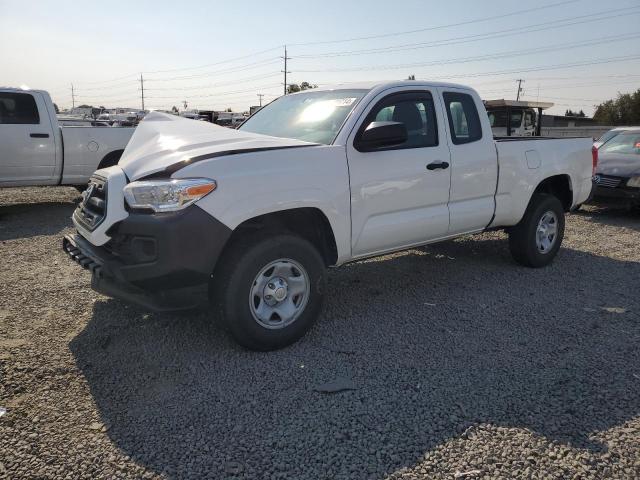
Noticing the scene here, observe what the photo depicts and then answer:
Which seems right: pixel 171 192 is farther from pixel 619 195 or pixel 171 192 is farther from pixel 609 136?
pixel 609 136

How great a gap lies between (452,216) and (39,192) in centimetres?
1040

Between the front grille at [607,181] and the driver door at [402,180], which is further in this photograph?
the front grille at [607,181]

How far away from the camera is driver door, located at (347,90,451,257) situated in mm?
3939

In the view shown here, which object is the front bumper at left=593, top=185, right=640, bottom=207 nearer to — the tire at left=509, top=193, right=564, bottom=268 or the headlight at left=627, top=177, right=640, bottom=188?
the headlight at left=627, top=177, right=640, bottom=188

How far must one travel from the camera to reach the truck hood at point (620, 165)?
8875mm

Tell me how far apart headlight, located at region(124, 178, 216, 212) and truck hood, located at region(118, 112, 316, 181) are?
0.45ft

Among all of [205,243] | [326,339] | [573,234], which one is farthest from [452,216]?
[573,234]

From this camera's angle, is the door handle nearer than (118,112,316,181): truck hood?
No

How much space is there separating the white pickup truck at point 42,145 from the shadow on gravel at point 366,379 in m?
5.60

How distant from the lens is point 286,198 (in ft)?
11.4

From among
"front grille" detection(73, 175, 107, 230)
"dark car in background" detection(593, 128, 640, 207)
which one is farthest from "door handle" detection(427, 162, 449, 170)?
"dark car in background" detection(593, 128, 640, 207)

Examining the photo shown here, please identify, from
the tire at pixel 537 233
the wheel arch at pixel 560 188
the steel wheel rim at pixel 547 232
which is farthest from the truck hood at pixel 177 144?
the wheel arch at pixel 560 188

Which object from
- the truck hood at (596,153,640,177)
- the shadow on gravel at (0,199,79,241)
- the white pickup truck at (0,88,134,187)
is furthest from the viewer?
the truck hood at (596,153,640,177)

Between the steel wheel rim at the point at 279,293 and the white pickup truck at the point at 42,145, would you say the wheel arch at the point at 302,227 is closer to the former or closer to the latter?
the steel wheel rim at the point at 279,293
